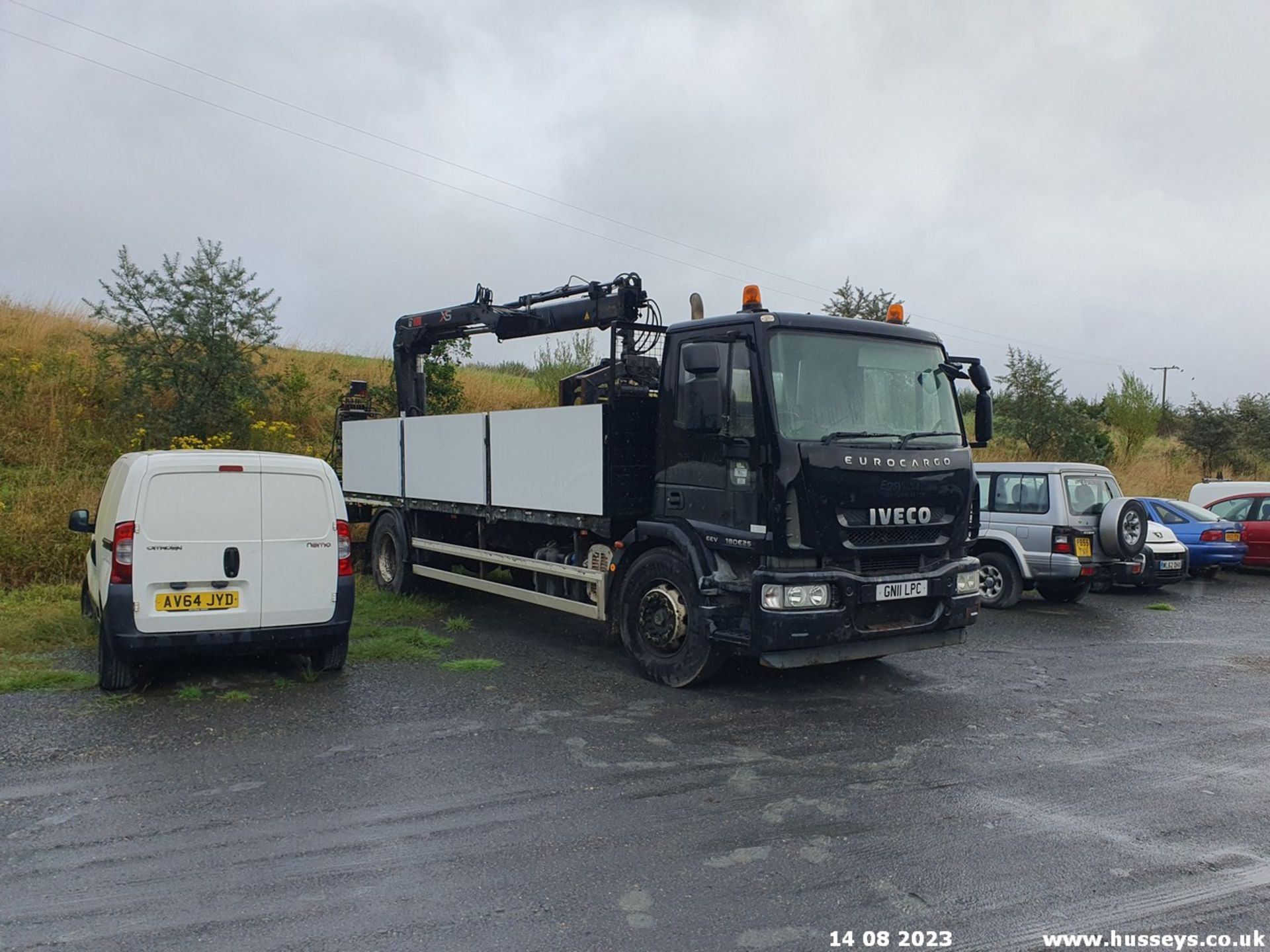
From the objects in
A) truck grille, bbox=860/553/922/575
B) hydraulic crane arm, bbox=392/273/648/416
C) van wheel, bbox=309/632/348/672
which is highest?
hydraulic crane arm, bbox=392/273/648/416

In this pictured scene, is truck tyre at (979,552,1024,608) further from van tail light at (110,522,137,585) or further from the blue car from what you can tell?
van tail light at (110,522,137,585)

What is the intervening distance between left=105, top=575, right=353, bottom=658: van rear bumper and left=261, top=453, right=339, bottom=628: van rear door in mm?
73

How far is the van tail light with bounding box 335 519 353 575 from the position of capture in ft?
25.3

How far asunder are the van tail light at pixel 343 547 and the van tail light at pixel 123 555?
144 cm

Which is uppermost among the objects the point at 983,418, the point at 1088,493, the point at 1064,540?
the point at 983,418

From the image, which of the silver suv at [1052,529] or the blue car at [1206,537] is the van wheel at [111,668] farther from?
the blue car at [1206,537]

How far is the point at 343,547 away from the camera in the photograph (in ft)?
25.3

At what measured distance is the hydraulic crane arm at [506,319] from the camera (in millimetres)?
9695

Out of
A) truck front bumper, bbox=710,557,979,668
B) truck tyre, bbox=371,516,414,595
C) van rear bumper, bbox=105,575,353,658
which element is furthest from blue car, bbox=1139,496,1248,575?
van rear bumper, bbox=105,575,353,658

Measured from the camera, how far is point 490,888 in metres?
4.09

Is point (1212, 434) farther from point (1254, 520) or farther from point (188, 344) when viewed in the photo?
point (188, 344)

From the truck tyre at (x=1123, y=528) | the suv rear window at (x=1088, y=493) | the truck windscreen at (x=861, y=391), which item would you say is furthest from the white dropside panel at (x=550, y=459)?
the truck tyre at (x=1123, y=528)

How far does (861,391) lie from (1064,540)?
6126mm

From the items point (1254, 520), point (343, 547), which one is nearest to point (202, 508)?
point (343, 547)
